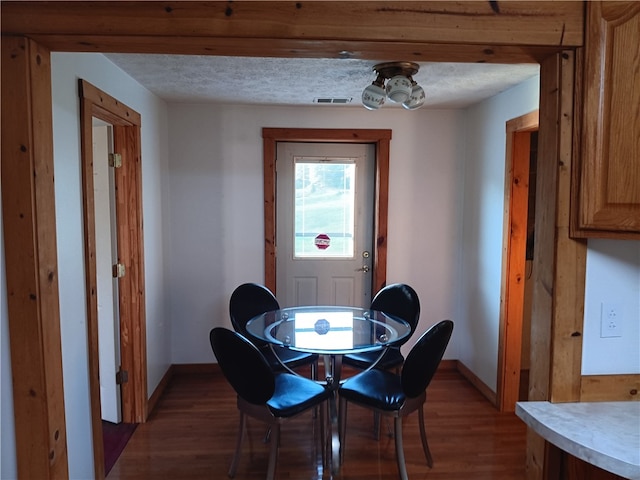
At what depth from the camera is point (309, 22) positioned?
127 cm

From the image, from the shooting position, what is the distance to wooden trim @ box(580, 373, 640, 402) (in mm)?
1444

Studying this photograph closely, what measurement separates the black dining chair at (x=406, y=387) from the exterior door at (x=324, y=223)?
1.41 metres

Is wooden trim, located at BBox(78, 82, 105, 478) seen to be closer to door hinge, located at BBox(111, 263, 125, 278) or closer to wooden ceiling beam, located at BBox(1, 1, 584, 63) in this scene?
door hinge, located at BBox(111, 263, 125, 278)

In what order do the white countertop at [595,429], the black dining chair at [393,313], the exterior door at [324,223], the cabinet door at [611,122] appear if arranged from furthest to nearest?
the exterior door at [324,223], the black dining chair at [393,313], the cabinet door at [611,122], the white countertop at [595,429]

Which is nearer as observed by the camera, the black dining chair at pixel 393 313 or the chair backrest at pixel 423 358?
the chair backrest at pixel 423 358

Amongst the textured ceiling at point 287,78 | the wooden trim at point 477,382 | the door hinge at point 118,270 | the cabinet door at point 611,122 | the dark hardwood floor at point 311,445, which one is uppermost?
the textured ceiling at point 287,78

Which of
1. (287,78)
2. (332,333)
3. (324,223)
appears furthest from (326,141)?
(332,333)

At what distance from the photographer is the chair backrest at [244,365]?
2012 mm

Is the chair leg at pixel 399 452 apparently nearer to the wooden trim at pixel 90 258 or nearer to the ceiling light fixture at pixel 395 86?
the wooden trim at pixel 90 258

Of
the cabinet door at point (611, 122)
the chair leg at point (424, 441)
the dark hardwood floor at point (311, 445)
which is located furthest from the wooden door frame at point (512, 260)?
the cabinet door at point (611, 122)

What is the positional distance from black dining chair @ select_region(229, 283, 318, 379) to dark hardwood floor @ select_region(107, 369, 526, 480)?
419mm

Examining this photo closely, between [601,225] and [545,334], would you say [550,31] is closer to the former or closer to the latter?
[601,225]

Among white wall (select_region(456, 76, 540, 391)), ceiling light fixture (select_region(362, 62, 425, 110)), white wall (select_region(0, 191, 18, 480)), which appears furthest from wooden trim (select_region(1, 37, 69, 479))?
white wall (select_region(456, 76, 540, 391))

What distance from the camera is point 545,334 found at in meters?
1.43
